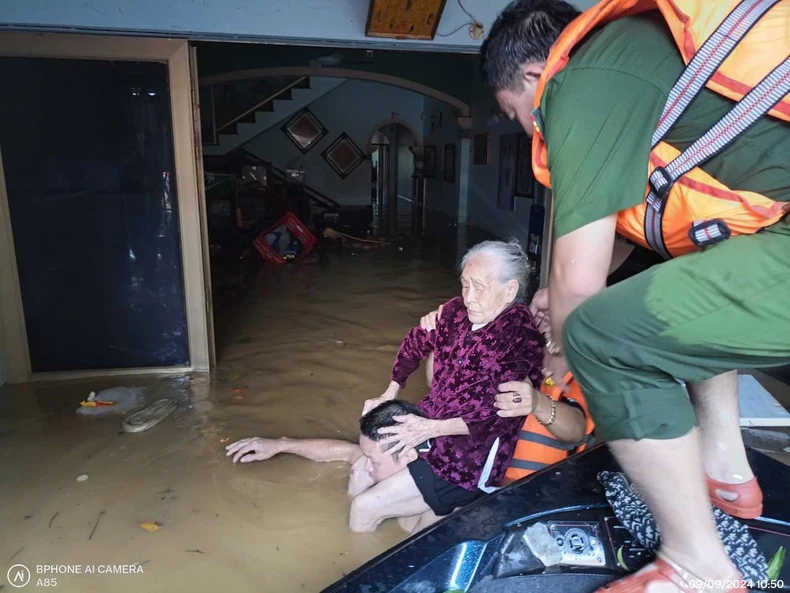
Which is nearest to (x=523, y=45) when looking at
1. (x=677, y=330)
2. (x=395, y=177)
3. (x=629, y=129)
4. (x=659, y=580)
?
(x=629, y=129)

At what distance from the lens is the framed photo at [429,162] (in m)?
13.9

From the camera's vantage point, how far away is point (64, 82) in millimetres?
3084

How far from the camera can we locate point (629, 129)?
100cm

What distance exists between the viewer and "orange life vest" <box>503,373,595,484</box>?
1969mm

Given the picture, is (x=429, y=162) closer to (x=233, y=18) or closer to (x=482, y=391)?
(x=233, y=18)

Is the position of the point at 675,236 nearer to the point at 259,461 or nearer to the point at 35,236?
the point at 259,461

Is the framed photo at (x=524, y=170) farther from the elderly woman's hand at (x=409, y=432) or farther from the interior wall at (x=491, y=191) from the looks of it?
the elderly woman's hand at (x=409, y=432)

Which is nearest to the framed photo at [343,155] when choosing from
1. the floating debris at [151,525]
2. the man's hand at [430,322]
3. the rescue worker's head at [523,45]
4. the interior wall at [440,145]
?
the interior wall at [440,145]

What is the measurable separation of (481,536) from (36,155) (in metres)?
3.13

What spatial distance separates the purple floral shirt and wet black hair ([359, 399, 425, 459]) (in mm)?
68

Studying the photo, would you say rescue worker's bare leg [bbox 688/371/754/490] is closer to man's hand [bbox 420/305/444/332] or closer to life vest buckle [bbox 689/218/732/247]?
life vest buckle [bbox 689/218/732/247]

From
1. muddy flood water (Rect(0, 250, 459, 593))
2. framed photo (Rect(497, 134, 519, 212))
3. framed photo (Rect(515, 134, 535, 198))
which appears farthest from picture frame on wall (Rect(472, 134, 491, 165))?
muddy flood water (Rect(0, 250, 459, 593))

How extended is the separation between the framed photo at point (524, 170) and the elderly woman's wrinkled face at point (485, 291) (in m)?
6.31

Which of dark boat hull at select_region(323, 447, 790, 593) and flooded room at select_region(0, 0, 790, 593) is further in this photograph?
dark boat hull at select_region(323, 447, 790, 593)
